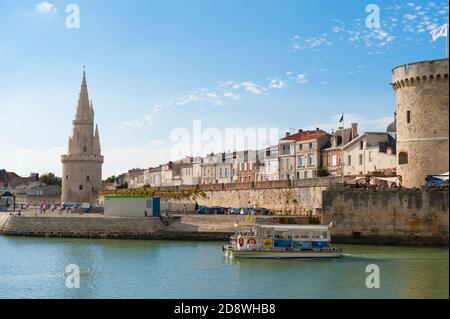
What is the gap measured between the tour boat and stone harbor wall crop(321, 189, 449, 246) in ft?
18.3

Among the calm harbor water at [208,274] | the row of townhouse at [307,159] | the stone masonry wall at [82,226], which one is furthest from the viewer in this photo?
the row of townhouse at [307,159]

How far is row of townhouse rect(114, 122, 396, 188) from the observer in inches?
2381

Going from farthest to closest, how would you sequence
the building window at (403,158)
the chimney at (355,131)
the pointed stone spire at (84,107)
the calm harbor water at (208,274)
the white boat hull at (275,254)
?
the pointed stone spire at (84,107) < the chimney at (355,131) < the building window at (403,158) < the white boat hull at (275,254) < the calm harbor water at (208,274)

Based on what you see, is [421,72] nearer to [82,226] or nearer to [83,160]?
[82,226]

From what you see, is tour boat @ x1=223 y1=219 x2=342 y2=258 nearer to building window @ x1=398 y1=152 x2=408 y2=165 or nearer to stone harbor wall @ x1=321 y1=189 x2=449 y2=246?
stone harbor wall @ x1=321 y1=189 x2=449 y2=246

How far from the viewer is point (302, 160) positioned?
69.9 metres

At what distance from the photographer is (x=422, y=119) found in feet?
142

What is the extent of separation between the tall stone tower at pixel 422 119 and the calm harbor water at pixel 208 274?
694cm

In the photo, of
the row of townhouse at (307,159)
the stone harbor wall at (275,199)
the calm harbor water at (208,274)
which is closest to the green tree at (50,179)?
the row of townhouse at (307,159)

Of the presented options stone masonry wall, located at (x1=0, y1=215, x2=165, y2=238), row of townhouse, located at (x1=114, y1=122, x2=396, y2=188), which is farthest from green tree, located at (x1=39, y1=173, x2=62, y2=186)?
stone masonry wall, located at (x1=0, y1=215, x2=165, y2=238)

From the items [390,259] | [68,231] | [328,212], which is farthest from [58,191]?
[390,259]

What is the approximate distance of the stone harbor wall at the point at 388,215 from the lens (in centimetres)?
4041

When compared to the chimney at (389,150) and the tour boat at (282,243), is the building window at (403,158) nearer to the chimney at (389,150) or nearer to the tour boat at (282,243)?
the tour boat at (282,243)
